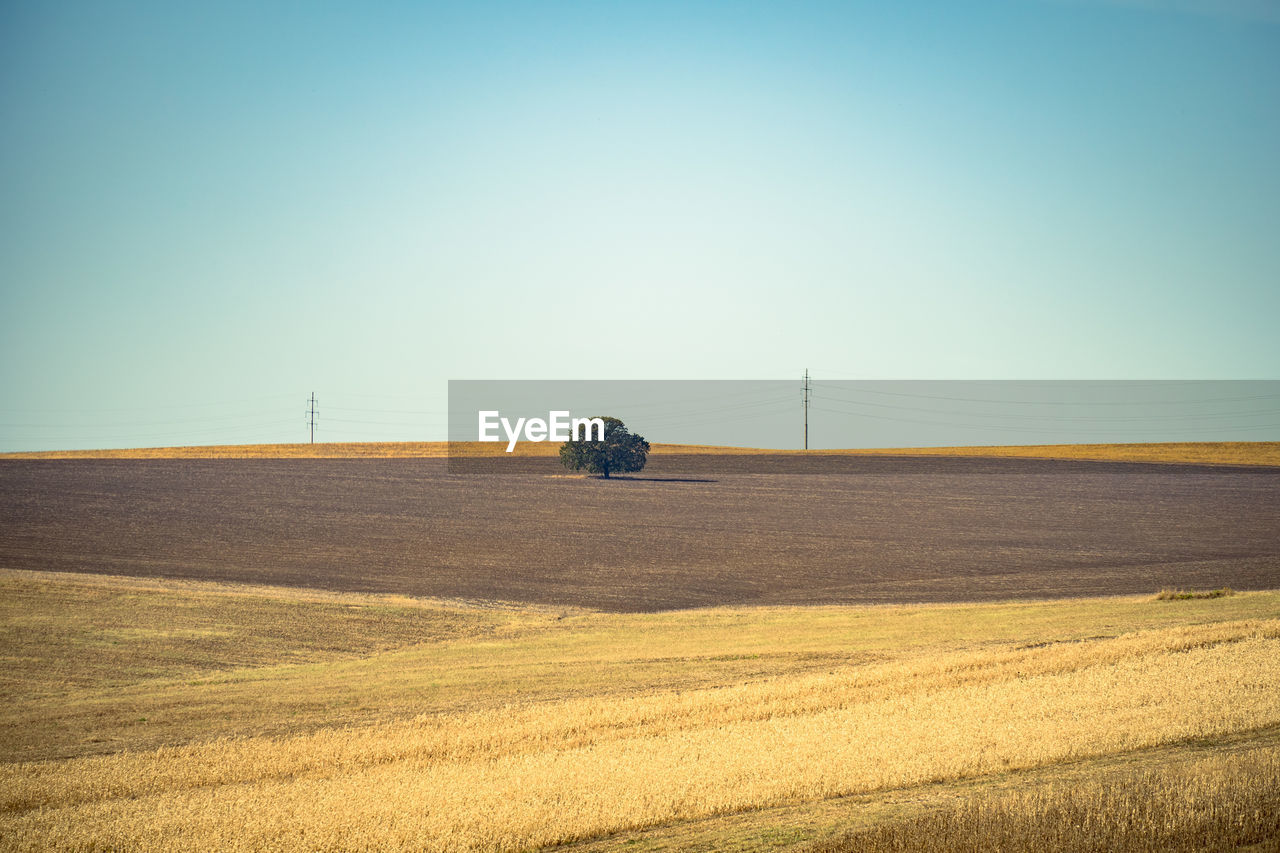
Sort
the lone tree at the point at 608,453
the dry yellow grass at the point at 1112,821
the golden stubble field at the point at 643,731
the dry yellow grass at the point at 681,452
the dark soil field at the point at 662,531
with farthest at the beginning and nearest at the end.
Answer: the dry yellow grass at the point at 681,452
the lone tree at the point at 608,453
the dark soil field at the point at 662,531
the golden stubble field at the point at 643,731
the dry yellow grass at the point at 1112,821

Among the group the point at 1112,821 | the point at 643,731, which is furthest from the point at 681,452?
the point at 1112,821

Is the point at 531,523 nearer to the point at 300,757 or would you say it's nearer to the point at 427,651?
the point at 427,651

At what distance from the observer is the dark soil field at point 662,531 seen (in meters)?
42.4

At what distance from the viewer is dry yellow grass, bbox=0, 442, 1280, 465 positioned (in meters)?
123

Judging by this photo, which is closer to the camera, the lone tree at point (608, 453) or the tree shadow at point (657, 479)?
the tree shadow at point (657, 479)

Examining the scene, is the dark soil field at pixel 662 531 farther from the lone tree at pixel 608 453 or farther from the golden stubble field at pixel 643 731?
the golden stubble field at pixel 643 731

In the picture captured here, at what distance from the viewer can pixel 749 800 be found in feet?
32.9

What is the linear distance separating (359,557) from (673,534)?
19.9 metres

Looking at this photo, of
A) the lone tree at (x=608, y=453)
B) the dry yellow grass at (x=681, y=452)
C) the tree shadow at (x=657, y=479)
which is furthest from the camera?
the dry yellow grass at (x=681, y=452)

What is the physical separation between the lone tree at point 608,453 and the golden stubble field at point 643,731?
237 ft

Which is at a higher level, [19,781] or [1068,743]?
[1068,743]

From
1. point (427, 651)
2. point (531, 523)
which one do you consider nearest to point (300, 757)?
point (427, 651)

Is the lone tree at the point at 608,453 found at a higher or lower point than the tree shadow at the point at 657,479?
higher

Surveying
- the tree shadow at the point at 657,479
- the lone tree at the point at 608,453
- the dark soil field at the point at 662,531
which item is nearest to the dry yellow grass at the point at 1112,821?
the dark soil field at the point at 662,531
